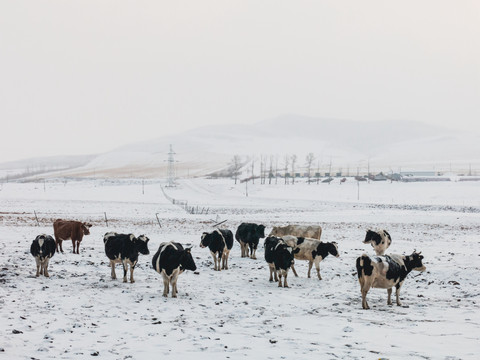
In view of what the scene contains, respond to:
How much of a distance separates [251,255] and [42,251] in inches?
395

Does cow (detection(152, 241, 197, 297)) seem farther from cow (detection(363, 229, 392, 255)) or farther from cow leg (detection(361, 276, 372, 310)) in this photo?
cow (detection(363, 229, 392, 255))

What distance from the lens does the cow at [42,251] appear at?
1662cm

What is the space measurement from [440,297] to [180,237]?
56.4 ft

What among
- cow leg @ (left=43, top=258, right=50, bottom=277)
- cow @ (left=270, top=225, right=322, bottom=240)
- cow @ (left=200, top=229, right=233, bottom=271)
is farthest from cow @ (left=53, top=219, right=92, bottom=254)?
cow @ (left=270, top=225, right=322, bottom=240)

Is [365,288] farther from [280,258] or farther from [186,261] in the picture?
[186,261]

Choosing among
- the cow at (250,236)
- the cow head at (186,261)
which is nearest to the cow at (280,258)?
the cow head at (186,261)

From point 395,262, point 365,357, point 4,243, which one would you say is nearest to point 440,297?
point 395,262

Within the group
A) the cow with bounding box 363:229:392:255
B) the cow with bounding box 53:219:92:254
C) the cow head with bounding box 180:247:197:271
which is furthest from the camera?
the cow with bounding box 53:219:92:254

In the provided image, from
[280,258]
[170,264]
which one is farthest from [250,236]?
[170,264]

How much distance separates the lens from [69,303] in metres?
13.2

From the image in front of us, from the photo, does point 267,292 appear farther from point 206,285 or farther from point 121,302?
point 121,302

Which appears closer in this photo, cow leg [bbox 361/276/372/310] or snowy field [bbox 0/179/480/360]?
snowy field [bbox 0/179/480/360]

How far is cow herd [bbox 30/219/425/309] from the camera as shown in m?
14.0

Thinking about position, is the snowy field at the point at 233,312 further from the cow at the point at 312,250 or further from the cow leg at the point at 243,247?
the cow at the point at 312,250
